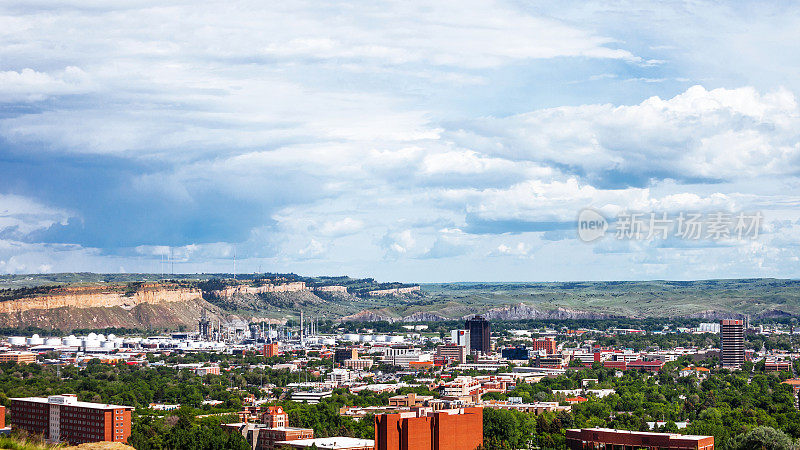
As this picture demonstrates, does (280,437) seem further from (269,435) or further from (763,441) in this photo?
(763,441)

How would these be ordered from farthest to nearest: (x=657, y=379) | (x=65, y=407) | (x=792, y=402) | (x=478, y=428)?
(x=657, y=379) → (x=792, y=402) → (x=65, y=407) → (x=478, y=428)

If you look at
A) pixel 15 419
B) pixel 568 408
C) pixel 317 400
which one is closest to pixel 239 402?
pixel 317 400

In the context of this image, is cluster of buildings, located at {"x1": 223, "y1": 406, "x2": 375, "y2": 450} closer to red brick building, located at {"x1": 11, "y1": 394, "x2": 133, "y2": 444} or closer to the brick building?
the brick building

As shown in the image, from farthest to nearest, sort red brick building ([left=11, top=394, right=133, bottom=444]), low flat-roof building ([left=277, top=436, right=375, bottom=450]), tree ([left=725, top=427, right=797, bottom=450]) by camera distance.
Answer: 1. red brick building ([left=11, top=394, right=133, bottom=444])
2. low flat-roof building ([left=277, top=436, right=375, bottom=450])
3. tree ([left=725, top=427, right=797, bottom=450])

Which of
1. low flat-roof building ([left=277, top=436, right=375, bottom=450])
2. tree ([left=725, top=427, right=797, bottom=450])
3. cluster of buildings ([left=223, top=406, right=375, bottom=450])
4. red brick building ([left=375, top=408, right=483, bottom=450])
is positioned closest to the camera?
→ tree ([left=725, top=427, right=797, bottom=450])

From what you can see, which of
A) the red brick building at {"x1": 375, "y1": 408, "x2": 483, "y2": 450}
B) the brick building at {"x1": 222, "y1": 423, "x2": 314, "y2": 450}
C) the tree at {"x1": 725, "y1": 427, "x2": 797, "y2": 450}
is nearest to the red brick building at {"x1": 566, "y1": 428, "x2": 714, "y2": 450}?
the tree at {"x1": 725, "y1": 427, "x2": 797, "y2": 450}

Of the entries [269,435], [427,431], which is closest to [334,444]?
[427,431]

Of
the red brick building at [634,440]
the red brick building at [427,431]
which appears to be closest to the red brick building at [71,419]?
the red brick building at [427,431]

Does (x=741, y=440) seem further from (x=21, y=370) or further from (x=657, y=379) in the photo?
(x=21, y=370)
